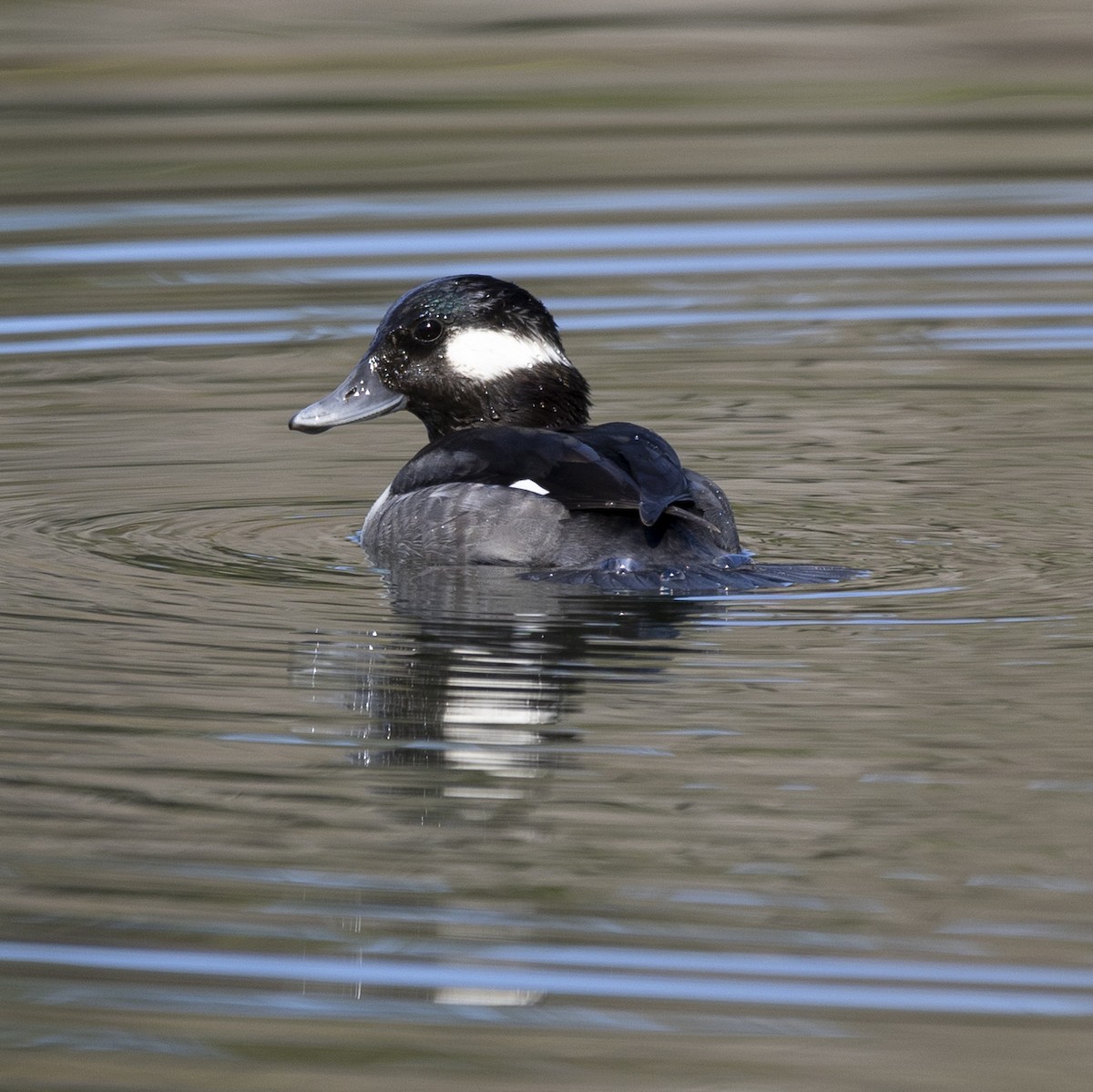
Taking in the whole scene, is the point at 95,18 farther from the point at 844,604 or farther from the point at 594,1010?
the point at 594,1010

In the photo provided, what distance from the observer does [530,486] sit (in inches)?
279

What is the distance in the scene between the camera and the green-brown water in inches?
168

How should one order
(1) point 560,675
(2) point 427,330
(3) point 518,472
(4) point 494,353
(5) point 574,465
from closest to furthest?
1. (1) point 560,675
2. (5) point 574,465
3. (3) point 518,472
4. (4) point 494,353
5. (2) point 427,330

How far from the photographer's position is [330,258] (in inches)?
515

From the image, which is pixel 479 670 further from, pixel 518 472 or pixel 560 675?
pixel 518 472

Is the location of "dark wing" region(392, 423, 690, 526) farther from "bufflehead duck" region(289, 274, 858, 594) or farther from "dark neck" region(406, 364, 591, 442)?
"dark neck" region(406, 364, 591, 442)

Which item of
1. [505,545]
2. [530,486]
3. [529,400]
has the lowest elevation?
[505,545]

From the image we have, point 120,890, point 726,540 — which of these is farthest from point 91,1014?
point 726,540

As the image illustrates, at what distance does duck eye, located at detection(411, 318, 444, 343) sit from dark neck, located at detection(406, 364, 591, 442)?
0.17 meters

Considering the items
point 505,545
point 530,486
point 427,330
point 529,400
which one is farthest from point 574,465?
point 427,330

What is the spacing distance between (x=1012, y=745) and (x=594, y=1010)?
146cm

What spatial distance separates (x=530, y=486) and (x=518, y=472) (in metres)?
0.08

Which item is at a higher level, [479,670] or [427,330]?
[427,330]

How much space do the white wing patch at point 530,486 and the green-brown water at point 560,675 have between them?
292 mm
